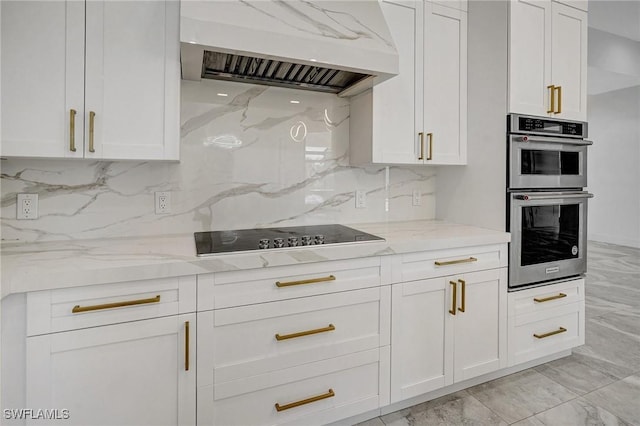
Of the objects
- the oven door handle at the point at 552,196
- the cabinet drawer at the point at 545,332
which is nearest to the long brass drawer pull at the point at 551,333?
the cabinet drawer at the point at 545,332

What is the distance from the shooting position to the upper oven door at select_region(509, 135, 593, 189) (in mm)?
2086

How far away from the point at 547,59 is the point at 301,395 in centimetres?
240

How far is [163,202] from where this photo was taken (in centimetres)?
195

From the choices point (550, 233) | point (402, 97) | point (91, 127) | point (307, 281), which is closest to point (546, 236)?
point (550, 233)

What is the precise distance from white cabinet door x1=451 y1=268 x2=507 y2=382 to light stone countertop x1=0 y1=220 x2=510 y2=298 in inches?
8.9

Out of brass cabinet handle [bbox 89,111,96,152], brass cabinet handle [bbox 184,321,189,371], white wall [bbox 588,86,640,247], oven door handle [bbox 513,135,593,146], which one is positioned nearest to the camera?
brass cabinet handle [bbox 184,321,189,371]

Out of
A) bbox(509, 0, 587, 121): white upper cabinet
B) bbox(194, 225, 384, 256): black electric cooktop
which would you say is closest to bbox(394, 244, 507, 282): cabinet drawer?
bbox(194, 225, 384, 256): black electric cooktop

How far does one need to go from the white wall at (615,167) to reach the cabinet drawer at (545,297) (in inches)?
204

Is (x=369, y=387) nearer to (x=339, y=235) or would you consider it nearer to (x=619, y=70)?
(x=339, y=235)

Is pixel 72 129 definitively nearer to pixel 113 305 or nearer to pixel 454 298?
pixel 113 305

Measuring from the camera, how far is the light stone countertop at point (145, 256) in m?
1.22

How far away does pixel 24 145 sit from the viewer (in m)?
1.43

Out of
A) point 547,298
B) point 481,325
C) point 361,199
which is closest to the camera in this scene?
point 481,325

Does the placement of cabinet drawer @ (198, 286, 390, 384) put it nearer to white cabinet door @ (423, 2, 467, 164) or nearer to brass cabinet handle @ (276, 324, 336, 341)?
brass cabinet handle @ (276, 324, 336, 341)
